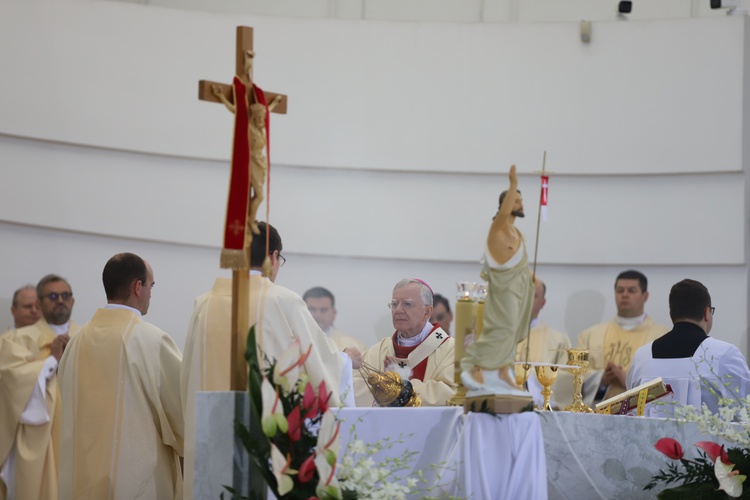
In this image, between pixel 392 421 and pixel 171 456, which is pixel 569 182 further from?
pixel 392 421

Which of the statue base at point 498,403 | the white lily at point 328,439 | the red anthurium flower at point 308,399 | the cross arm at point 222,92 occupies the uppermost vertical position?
the cross arm at point 222,92

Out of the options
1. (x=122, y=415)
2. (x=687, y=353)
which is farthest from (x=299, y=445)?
(x=687, y=353)

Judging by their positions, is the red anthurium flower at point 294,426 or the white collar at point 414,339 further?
the white collar at point 414,339

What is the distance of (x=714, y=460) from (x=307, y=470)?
5.51ft

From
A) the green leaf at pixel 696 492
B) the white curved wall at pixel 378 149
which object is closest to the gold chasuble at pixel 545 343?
the white curved wall at pixel 378 149

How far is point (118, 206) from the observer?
9531 mm

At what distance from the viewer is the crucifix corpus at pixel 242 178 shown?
427 cm

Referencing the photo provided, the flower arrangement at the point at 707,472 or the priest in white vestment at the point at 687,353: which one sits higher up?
the priest in white vestment at the point at 687,353

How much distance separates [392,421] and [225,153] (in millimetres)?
5325

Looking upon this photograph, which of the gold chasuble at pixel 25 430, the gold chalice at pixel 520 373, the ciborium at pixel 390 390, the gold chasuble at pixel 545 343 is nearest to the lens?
the gold chalice at pixel 520 373

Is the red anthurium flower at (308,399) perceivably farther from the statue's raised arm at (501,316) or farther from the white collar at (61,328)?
the white collar at (61,328)

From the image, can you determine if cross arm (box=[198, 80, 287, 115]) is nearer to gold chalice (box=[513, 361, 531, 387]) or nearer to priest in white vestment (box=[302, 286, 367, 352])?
gold chalice (box=[513, 361, 531, 387])

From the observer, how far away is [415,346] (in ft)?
22.5

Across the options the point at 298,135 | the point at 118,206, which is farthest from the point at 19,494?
the point at 298,135
